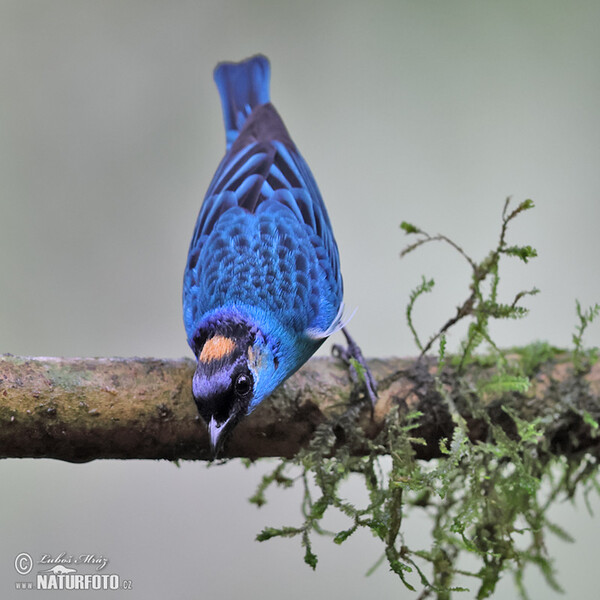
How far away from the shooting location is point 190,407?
255 cm

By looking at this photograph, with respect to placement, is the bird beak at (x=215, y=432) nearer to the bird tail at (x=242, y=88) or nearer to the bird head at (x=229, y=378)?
the bird head at (x=229, y=378)

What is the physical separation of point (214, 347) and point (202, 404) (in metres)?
0.24

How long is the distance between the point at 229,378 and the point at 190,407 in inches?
8.3

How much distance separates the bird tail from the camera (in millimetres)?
4172

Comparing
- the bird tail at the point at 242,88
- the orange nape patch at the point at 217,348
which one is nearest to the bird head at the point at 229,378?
the orange nape patch at the point at 217,348

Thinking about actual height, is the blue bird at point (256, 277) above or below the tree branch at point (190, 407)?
above

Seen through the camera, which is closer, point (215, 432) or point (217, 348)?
point (215, 432)

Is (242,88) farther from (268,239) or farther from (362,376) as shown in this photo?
(362,376)

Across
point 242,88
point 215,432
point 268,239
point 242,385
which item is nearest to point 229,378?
point 242,385

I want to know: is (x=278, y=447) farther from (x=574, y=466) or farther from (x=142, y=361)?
(x=574, y=466)

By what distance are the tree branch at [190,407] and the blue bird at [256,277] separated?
0.42 feet

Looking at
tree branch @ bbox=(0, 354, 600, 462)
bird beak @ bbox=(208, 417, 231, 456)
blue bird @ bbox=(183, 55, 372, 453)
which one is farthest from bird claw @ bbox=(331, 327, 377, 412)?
bird beak @ bbox=(208, 417, 231, 456)

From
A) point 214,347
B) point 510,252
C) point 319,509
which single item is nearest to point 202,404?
point 214,347

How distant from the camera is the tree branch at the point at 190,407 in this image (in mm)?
2355
